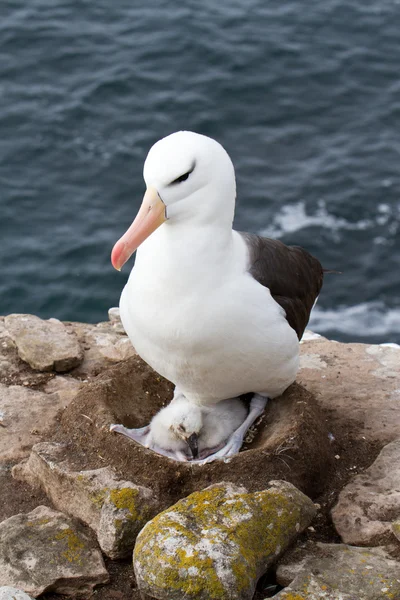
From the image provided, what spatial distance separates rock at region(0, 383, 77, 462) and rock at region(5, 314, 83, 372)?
1.14 ft

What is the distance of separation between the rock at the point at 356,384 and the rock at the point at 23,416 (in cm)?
203

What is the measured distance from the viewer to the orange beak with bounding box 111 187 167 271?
18.5 ft

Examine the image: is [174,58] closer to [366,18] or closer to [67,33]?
[67,33]

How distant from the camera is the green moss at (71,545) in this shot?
5.53 meters

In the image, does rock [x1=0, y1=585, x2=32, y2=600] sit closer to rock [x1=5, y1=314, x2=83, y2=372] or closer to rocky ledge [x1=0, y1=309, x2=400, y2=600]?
rocky ledge [x1=0, y1=309, x2=400, y2=600]

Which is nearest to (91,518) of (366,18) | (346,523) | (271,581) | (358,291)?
(271,581)

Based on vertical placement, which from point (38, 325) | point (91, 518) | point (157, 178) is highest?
point (157, 178)

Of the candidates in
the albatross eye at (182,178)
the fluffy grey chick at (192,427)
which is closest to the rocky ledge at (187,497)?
the fluffy grey chick at (192,427)

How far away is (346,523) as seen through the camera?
5895 millimetres

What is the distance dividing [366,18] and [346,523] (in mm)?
14897

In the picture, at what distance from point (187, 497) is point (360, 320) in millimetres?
7514

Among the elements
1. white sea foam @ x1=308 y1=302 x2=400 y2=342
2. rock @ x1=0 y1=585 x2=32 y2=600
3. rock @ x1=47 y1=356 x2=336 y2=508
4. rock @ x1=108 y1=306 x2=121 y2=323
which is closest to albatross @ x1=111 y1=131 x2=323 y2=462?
rock @ x1=47 y1=356 x2=336 y2=508

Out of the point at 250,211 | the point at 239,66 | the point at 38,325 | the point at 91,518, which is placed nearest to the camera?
the point at 91,518

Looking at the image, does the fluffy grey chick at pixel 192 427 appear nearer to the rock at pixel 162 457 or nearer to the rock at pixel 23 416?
the rock at pixel 162 457
